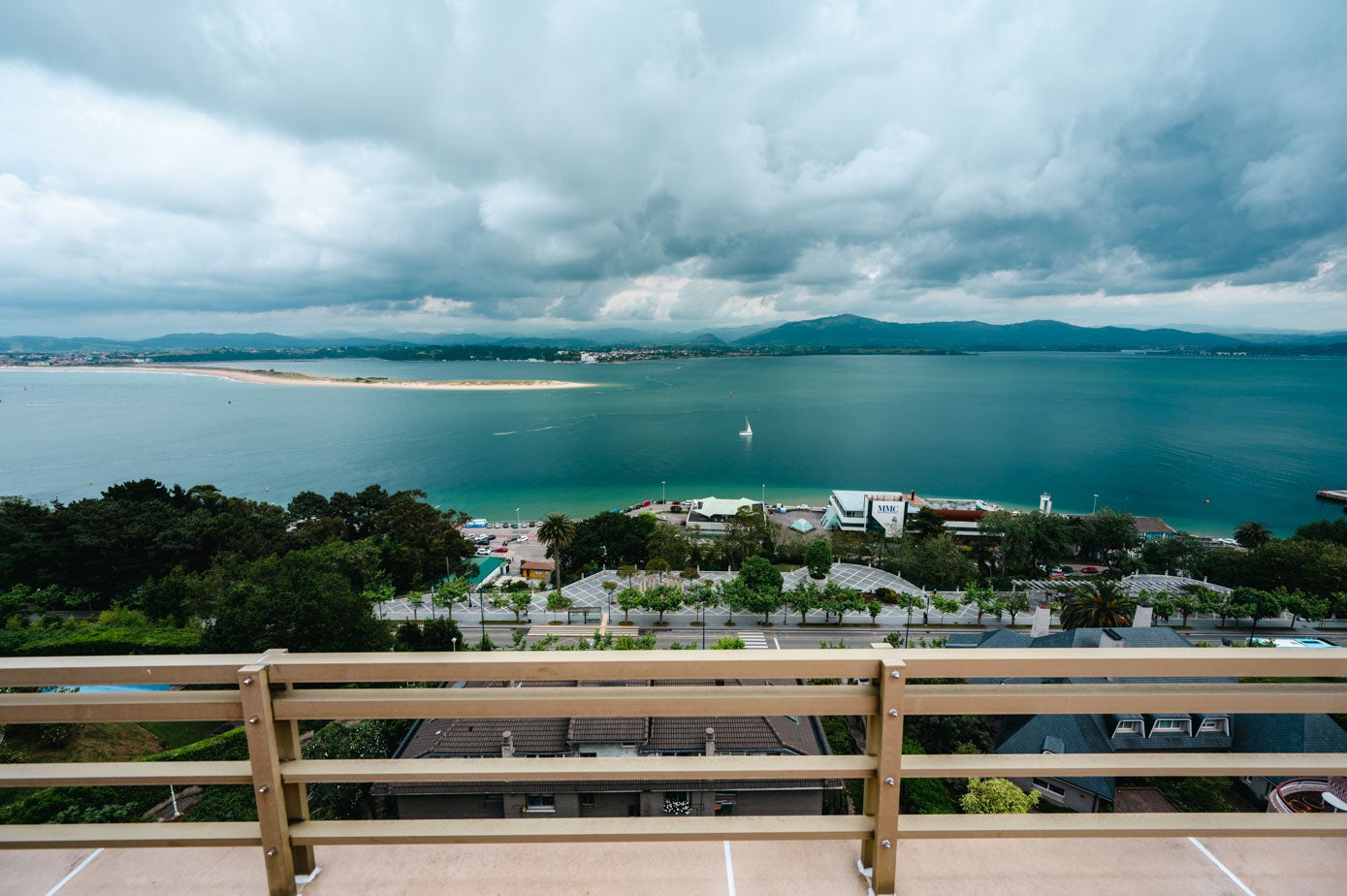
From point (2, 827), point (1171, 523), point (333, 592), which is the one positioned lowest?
Result: point (1171, 523)

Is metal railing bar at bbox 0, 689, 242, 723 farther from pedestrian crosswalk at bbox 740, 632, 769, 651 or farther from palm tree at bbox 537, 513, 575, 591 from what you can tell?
palm tree at bbox 537, 513, 575, 591

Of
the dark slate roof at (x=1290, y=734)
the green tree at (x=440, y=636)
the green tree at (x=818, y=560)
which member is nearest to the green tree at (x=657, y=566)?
the green tree at (x=818, y=560)

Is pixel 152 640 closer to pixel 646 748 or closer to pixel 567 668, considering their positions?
pixel 646 748

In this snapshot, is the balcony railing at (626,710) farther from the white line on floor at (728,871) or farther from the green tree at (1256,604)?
the green tree at (1256,604)

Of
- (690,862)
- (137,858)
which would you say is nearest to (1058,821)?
(690,862)

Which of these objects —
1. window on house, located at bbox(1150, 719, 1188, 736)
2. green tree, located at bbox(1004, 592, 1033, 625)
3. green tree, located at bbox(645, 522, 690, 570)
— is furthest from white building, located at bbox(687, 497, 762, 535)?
window on house, located at bbox(1150, 719, 1188, 736)

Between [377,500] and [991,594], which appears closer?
[991,594]
